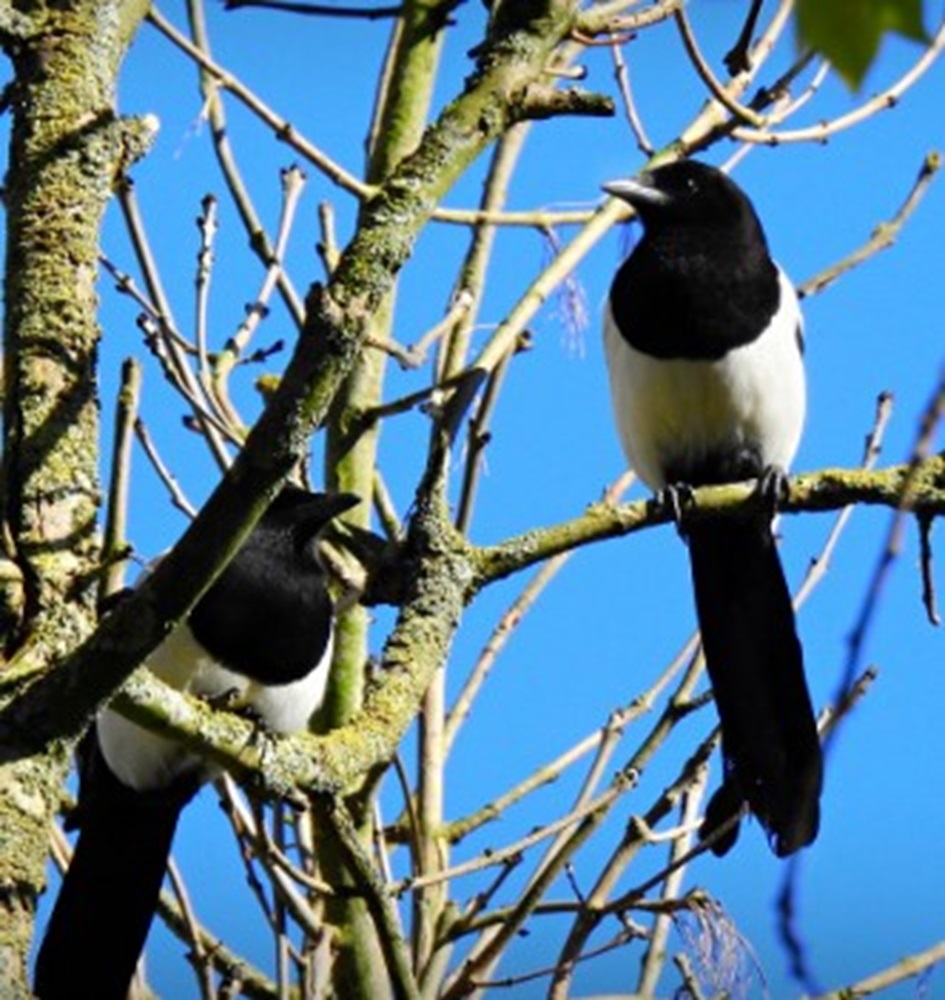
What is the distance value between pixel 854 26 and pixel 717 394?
2.55 metres

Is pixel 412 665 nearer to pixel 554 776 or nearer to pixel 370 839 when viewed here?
pixel 370 839

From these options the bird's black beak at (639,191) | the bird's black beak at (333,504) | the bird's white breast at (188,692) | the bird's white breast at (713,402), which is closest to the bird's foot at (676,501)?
the bird's black beak at (333,504)

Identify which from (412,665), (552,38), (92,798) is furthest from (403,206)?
(92,798)

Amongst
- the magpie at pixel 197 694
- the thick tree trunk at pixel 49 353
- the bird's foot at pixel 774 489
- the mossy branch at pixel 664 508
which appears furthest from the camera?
the magpie at pixel 197 694

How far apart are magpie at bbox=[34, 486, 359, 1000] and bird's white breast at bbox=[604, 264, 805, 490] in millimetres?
679

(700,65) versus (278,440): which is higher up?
(700,65)

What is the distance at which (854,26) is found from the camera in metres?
0.77

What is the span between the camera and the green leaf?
0.76m

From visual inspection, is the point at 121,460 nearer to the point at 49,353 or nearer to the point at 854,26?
the point at 49,353

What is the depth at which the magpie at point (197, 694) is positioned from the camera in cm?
262

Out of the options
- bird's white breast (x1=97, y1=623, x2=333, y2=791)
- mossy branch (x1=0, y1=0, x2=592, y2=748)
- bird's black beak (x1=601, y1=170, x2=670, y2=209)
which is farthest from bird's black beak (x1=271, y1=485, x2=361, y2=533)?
mossy branch (x1=0, y1=0, x2=592, y2=748)

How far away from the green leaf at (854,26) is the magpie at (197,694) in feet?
6.15

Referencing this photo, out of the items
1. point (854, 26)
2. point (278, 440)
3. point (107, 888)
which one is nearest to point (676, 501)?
point (107, 888)

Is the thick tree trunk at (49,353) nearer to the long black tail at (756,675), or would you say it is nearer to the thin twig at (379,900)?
the thin twig at (379,900)
